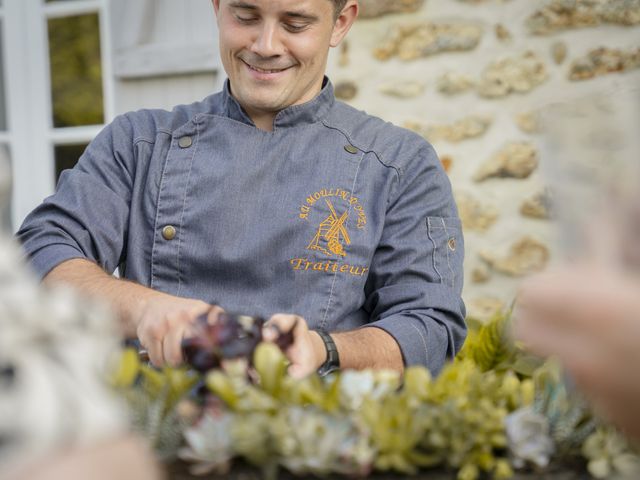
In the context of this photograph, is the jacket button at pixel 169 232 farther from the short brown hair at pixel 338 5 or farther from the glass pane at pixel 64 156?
the glass pane at pixel 64 156

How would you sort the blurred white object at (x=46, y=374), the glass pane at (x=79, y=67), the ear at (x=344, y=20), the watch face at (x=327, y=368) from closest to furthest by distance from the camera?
the blurred white object at (x=46, y=374) < the watch face at (x=327, y=368) < the ear at (x=344, y=20) < the glass pane at (x=79, y=67)

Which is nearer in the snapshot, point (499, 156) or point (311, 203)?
point (311, 203)

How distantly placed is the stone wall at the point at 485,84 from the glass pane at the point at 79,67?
44.1 inches

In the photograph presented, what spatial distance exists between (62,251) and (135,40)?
1.74m

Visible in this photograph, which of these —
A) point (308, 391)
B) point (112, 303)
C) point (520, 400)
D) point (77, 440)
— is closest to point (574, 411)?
point (520, 400)

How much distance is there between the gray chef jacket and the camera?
1771 millimetres

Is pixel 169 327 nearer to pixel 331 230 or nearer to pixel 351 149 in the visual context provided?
pixel 331 230

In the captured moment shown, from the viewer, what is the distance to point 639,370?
0.58m

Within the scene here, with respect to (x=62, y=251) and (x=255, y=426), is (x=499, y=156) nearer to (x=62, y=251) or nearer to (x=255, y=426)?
(x=62, y=251)

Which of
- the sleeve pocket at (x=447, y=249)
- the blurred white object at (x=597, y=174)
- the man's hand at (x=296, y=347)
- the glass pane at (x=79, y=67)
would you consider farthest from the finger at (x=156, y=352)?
the glass pane at (x=79, y=67)

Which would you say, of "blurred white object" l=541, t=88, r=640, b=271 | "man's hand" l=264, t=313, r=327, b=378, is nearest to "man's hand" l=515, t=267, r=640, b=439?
"blurred white object" l=541, t=88, r=640, b=271

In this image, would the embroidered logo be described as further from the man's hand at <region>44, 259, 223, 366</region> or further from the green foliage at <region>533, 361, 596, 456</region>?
the green foliage at <region>533, 361, 596, 456</region>

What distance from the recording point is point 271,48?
1867 mm

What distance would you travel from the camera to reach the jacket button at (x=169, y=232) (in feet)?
5.90
